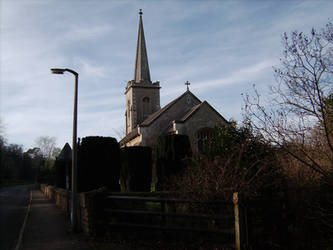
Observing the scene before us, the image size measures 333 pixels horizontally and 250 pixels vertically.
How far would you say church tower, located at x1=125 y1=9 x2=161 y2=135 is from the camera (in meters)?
44.5

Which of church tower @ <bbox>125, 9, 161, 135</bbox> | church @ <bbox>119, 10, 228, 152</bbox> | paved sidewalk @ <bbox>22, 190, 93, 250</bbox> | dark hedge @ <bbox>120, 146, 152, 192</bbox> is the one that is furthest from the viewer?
church tower @ <bbox>125, 9, 161, 135</bbox>

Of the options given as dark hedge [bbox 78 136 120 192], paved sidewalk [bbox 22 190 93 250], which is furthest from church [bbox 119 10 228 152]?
paved sidewalk [bbox 22 190 93 250]

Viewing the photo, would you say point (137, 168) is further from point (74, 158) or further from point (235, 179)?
point (235, 179)

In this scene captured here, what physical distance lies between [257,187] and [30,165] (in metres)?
94.9

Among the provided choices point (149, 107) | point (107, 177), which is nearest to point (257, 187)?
point (107, 177)

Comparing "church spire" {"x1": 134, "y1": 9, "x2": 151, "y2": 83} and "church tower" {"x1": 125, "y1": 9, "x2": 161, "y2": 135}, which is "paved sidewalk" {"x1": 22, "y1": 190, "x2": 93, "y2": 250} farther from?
"church spire" {"x1": 134, "y1": 9, "x2": 151, "y2": 83}

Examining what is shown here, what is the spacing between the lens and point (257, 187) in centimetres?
793

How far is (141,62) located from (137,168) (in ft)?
101

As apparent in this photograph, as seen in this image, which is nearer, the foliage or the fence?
the fence

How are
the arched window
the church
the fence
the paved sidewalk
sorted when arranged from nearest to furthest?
the fence → the paved sidewalk → the church → the arched window

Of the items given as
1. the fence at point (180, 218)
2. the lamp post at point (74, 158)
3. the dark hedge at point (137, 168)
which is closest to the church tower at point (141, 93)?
the dark hedge at point (137, 168)

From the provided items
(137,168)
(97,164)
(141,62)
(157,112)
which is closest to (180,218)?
(97,164)

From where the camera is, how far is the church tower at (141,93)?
4451 centimetres

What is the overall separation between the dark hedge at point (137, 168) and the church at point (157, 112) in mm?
4118
